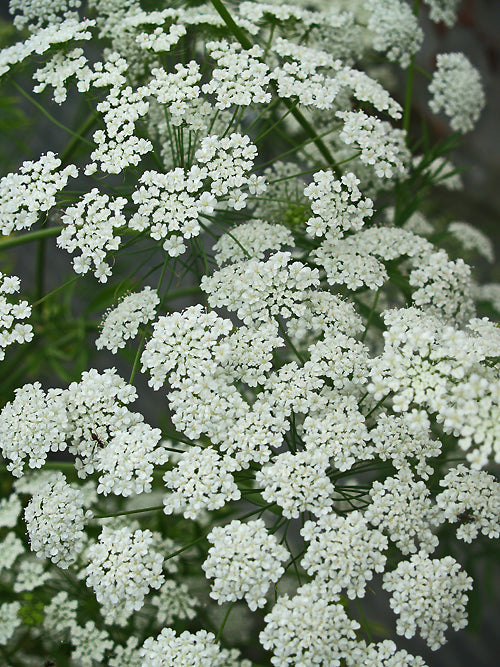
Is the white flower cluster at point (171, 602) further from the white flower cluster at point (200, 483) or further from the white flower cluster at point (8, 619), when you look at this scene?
the white flower cluster at point (200, 483)

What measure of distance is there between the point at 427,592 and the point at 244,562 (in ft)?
1.60

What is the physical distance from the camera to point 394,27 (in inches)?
98.3

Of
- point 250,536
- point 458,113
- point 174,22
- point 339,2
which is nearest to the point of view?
point 250,536

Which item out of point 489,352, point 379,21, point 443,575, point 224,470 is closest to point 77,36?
point 379,21

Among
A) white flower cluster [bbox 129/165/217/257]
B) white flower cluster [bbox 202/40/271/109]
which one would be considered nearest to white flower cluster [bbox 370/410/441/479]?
white flower cluster [bbox 129/165/217/257]

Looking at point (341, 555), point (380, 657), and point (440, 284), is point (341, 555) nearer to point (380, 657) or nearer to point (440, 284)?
point (380, 657)

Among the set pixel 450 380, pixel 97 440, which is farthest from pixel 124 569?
pixel 450 380

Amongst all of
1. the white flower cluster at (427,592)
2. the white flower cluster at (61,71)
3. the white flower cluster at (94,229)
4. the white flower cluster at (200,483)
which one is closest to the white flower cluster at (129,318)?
the white flower cluster at (94,229)

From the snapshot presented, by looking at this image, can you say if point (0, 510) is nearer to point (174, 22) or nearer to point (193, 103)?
point (193, 103)

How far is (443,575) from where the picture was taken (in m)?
1.63

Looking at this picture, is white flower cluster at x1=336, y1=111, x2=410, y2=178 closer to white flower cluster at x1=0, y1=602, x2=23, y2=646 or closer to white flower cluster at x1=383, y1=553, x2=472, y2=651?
white flower cluster at x1=383, y1=553, x2=472, y2=651

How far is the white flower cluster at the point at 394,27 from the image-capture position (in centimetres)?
251

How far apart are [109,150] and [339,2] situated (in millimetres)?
1962

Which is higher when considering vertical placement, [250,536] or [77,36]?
[77,36]
